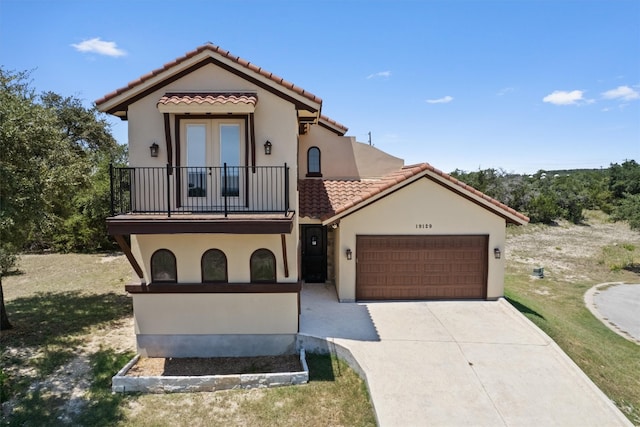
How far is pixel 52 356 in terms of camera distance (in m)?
10.7

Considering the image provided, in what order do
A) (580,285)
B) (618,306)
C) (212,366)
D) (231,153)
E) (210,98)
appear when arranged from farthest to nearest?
(580,285) → (618,306) → (231,153) → (212,366) → (210,98)

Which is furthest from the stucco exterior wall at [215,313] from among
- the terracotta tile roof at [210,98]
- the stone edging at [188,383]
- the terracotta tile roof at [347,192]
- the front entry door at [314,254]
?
the terracotta tile roof at [210,98]

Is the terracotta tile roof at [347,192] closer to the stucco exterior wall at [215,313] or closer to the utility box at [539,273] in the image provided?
the stucco exterior wall at [215,313]

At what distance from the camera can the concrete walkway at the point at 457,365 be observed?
770cm

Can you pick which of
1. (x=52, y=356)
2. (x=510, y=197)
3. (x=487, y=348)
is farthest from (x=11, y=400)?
(x=510, y=197)

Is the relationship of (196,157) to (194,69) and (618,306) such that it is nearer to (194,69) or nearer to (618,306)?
(194,69)

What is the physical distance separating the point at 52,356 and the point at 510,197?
43.4 m

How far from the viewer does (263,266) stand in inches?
427

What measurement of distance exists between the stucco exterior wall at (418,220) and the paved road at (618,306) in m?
5.12

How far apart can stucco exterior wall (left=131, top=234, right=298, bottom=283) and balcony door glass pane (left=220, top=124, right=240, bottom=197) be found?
1.37 m

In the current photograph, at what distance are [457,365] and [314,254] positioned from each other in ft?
25.6

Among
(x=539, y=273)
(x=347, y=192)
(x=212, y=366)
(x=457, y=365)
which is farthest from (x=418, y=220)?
(x=539, y=273)

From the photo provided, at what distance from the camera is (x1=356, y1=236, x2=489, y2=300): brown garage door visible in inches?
537

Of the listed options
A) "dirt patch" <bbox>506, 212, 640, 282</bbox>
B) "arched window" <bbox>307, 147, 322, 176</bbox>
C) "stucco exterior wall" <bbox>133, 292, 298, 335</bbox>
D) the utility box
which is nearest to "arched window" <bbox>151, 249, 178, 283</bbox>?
"stucco exterior wall" <bbox>133, 292, 298, 335</bbox>
